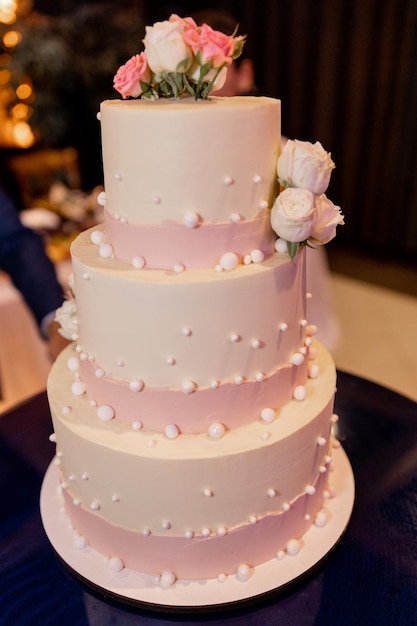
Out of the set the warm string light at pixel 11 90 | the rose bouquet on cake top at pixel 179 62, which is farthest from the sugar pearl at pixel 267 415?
the warm string light at pixel 11 90

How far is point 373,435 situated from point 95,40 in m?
3.80

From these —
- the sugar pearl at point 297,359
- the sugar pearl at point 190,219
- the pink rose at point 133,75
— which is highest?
the pink rose at point 133,75

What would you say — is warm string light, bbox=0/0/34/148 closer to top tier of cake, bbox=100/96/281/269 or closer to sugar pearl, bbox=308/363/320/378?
top tier of cake, bbox=100/96/281/269

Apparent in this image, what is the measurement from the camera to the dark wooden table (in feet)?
3.76

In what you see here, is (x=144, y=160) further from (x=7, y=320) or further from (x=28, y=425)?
(x=7, y=320)

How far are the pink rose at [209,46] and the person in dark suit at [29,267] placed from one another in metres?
1.32

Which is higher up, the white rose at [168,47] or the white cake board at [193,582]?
the white rose at [168,47]

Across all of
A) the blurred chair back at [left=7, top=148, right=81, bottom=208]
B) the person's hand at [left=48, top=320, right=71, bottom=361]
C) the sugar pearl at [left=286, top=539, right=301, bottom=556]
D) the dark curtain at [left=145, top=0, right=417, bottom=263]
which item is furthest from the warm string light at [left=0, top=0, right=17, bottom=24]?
the sugar pearl at [left=286, top=539, right=301, bottom=556]

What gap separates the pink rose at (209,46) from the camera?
3.38ft

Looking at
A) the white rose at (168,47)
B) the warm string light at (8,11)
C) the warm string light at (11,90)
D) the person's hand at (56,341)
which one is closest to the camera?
the white rose at (168,47)

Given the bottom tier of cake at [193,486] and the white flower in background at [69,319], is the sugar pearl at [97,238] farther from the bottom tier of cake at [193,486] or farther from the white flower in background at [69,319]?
the bottom tier of cake at [193,486]

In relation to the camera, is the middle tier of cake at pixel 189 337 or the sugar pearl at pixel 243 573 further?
the sugar pearl at pixel 243 573

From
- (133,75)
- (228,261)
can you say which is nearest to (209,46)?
(133,75)

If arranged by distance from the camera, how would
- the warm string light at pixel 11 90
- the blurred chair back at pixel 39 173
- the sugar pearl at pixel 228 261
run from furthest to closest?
the blurred chair back at pixel 39 173
the warm string light at pixel 11 90
the sugar pearl at pixel 228 261
